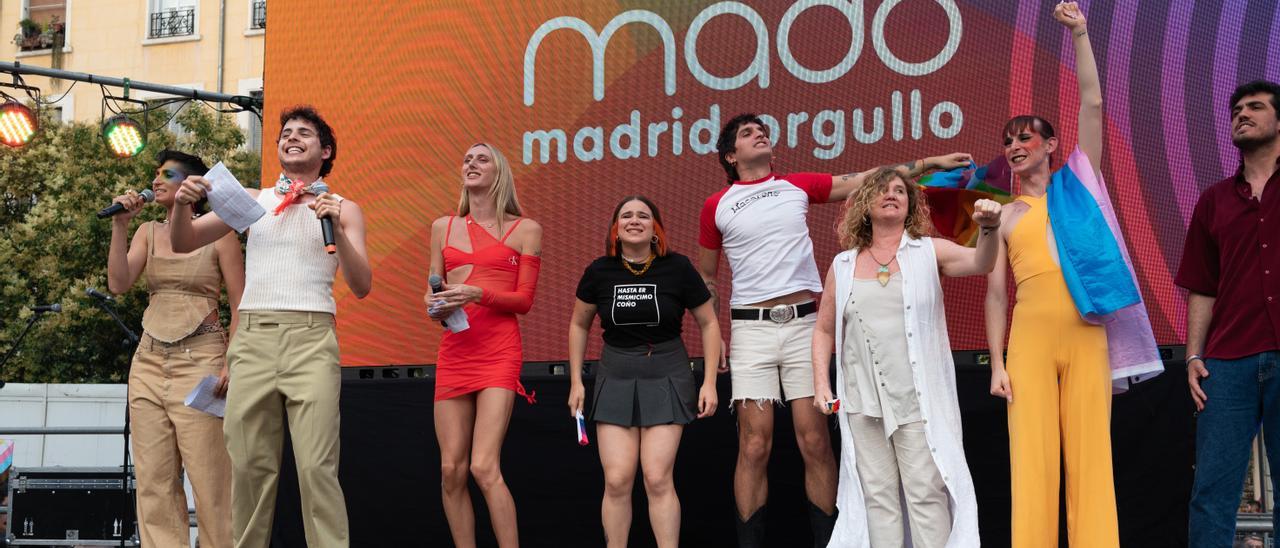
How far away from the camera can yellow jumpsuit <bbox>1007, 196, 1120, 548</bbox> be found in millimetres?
3621

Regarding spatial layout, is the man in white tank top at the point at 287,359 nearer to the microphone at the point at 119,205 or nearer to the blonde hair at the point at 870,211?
the microphone at the point at 119,205

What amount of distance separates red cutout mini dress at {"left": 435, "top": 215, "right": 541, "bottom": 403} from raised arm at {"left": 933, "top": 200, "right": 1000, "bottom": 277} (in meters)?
1.54

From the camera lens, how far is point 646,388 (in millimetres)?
4207

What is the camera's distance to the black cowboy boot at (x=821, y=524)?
420 centimetres

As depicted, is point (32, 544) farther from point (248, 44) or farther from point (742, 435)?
point (248, 44)

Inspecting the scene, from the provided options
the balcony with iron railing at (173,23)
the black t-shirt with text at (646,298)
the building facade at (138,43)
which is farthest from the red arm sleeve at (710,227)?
the balcony with iron railing at (173,23)

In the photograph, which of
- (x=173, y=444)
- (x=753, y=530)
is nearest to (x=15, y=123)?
(x=173, y=444)

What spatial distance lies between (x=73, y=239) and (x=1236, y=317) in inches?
577

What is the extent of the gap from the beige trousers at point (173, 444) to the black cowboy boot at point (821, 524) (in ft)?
7.21

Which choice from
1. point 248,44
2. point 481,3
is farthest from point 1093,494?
point 248,44

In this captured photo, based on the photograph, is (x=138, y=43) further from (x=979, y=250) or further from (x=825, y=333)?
(x=979, y=250)

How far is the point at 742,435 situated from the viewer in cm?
429

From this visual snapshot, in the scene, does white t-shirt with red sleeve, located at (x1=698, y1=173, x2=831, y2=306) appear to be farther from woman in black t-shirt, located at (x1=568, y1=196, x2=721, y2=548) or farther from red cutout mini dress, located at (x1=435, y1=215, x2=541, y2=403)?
red cutout mini dress, located at (x1=435, y1=215, x2=541, y2=403)

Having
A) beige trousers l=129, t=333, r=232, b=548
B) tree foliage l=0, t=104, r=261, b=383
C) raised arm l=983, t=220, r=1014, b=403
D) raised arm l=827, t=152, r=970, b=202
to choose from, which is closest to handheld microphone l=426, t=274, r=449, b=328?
beige trousers l=129, t=333, r=232, b=548
